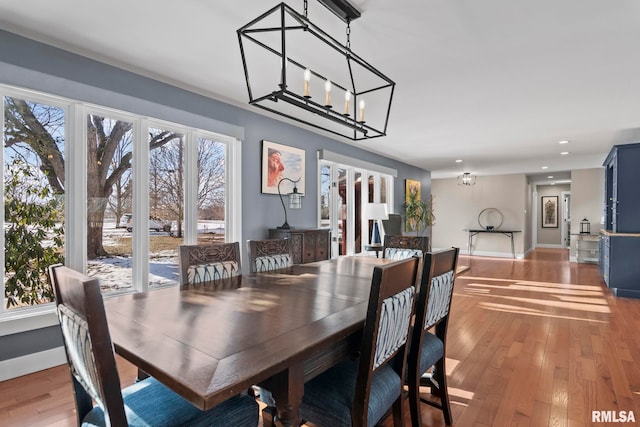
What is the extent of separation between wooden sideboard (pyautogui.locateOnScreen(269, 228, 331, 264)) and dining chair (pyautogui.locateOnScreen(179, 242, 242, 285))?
1.36 m

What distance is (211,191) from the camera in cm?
368

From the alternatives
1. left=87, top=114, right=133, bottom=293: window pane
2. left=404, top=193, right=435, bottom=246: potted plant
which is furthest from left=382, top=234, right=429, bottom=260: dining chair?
left=404, top=193, right=435, bottom=246: potted plant

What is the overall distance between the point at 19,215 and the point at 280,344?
2452 millimetres

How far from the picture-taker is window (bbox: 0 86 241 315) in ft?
8.11

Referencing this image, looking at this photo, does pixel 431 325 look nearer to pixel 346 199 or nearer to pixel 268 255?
pixel 268 255

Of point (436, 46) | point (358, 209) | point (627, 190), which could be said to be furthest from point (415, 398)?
point (627, 190)

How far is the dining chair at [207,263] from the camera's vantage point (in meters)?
2.14

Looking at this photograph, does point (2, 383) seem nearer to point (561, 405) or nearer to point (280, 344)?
point (280, 344)

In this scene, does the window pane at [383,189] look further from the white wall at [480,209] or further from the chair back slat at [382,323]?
the chair back slat at [382,323]

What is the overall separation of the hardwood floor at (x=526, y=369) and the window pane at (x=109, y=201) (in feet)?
2.48

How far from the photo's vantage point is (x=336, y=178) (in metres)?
5.53

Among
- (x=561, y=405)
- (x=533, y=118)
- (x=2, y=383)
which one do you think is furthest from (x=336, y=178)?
(x=2, y=383)

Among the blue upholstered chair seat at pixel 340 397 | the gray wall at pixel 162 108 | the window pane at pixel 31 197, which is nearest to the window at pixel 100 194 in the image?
the window pane at pixel 31 197

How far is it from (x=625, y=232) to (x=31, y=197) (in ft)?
24.5
